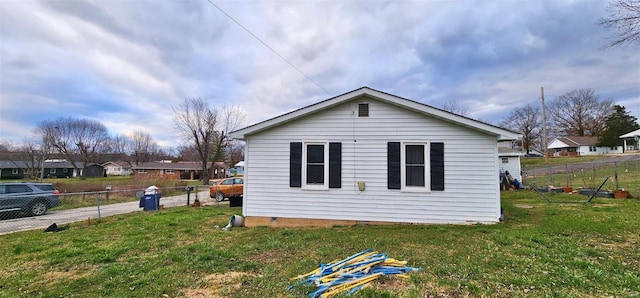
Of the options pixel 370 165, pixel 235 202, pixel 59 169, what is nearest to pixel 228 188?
pixel 235 202

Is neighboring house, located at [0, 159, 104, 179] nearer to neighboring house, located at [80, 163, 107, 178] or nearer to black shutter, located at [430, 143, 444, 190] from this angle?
neighboring house, located at [80, 163, 107, 178]

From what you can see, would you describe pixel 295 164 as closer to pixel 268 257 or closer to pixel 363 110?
pixel 363 110

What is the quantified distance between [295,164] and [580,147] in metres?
63.6

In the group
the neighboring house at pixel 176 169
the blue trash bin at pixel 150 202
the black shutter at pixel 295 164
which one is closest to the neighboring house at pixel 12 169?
the neighboring house at pixel 176 169

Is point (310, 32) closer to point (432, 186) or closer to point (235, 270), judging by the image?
point (432, 186)

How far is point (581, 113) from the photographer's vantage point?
180 feet

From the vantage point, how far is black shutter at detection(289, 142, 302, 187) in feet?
26.3

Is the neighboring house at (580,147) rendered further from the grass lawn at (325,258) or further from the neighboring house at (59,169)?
the neighboring house at (59,169)

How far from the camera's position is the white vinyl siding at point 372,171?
7.32 m

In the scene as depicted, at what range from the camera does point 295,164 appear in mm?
8039

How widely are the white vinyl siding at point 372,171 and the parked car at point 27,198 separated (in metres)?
10.2

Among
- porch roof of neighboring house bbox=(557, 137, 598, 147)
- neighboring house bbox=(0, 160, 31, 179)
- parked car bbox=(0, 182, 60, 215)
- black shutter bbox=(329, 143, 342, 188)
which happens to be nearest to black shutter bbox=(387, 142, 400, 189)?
black shutter bbox=(329, 143, 342, 188)

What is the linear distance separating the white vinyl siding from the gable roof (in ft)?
0.58

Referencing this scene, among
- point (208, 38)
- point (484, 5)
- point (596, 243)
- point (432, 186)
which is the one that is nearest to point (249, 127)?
point (208, 38)
